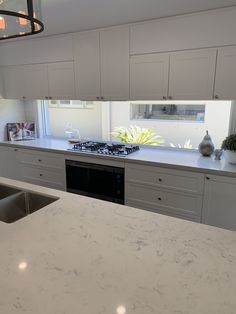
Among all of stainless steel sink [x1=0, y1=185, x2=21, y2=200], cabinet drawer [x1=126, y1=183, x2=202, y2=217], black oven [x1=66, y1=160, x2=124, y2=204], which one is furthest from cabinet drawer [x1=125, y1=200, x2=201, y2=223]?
stainless steel sink [x1=0, y1=185, x2=21, y2=200]

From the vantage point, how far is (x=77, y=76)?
9.87 ft

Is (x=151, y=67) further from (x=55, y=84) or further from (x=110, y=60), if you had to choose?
(x=55, y=84)

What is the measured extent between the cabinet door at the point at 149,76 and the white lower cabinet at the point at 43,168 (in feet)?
4.05

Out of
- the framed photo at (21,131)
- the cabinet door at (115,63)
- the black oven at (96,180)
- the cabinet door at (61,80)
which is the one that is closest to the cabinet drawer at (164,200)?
the black oven at (96,180)

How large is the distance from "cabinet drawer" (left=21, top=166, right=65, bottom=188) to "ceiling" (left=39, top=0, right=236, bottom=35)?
172cm

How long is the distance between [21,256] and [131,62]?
2.26m

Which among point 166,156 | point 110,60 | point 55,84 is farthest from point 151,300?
point 55,84

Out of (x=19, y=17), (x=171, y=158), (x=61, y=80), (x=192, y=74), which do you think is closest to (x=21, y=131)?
(x=61, y=80)

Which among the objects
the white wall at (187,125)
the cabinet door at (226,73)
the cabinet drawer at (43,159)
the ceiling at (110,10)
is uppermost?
the ceiling at (110,10)

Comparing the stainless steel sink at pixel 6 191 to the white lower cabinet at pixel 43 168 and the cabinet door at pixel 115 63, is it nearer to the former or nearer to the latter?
the white lower cabinet at pixel 43 168

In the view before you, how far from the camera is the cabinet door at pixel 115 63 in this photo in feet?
8.67

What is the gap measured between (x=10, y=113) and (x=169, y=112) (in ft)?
7.99

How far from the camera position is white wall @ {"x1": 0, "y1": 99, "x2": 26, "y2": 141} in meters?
3.66

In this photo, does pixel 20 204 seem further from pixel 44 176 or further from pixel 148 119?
pixel 148 119
